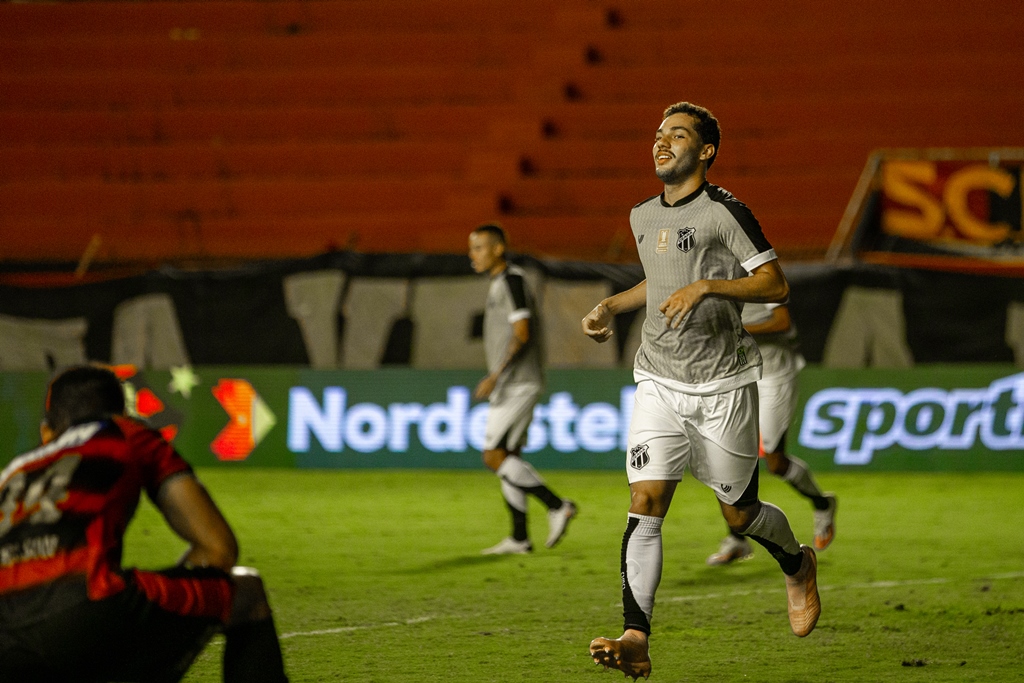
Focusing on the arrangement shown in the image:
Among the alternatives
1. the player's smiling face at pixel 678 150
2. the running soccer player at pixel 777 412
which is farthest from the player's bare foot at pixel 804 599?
the running soccer player at pixel 777 412

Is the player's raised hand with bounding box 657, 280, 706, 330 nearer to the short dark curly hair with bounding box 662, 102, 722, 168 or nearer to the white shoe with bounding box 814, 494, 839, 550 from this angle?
the short dark curly hair with bounding box 662, 102, 722, 168

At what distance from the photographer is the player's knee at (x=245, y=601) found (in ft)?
12.2

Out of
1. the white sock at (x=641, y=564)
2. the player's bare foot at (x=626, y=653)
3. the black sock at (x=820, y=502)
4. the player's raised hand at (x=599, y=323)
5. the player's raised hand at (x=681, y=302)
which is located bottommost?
the black sock at (x=820, y=502)

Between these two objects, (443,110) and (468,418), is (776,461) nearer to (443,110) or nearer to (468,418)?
(468,418)

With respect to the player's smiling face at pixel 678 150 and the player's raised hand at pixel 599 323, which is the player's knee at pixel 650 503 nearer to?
the player's raised hand at pixel 599 323

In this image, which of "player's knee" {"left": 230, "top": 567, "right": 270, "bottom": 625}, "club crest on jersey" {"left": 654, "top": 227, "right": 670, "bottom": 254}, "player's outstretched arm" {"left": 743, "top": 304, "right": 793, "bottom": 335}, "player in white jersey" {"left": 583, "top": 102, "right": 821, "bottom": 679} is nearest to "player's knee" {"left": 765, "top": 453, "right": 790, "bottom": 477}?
"player's outstretched arm" {"left": 743, "top": 304, "right": 793, "bottom": 335}

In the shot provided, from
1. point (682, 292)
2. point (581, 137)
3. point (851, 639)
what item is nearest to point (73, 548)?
point (682, 292)

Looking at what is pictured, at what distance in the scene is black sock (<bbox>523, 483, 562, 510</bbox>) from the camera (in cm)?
871

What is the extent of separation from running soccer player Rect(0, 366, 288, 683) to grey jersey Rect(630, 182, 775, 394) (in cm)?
225

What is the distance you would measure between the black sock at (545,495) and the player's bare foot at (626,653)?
3670 millimetres

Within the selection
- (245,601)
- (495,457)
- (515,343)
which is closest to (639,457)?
(245,601)

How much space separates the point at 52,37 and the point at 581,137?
9.82 metres

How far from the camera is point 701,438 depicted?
5379 mm

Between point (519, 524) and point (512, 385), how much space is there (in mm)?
899
